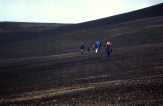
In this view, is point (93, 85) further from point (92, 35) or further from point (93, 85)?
point (92, 35)

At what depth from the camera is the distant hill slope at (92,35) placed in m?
50.0

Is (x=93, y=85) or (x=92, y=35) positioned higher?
(x=92, y=35)

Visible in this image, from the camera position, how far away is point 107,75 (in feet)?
77.6

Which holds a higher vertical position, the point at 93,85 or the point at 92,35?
the point at 92,35

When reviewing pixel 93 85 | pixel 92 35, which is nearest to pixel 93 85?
pixel 93 85

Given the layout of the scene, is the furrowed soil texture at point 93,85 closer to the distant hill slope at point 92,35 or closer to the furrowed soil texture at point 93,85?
the furrowed soil texture at point 93,85

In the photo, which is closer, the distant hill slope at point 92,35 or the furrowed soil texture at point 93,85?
the furrowed soil texture at point 93,85

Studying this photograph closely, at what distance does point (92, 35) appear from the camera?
203 feet

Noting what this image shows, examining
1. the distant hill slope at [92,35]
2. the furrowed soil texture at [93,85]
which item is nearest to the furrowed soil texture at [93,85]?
the furrowed soil texture at [93,85]

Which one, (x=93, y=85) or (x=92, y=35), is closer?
(x=93, y=85)

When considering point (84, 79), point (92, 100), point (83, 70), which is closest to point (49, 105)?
point (92, 100)

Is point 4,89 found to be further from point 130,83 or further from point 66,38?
point 66,38

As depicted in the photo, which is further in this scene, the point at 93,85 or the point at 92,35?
the point at 92,35

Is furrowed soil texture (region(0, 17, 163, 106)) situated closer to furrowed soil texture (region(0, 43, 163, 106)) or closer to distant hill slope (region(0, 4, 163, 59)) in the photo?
furrowed soil texture (region(0, 43, 163, 106))
